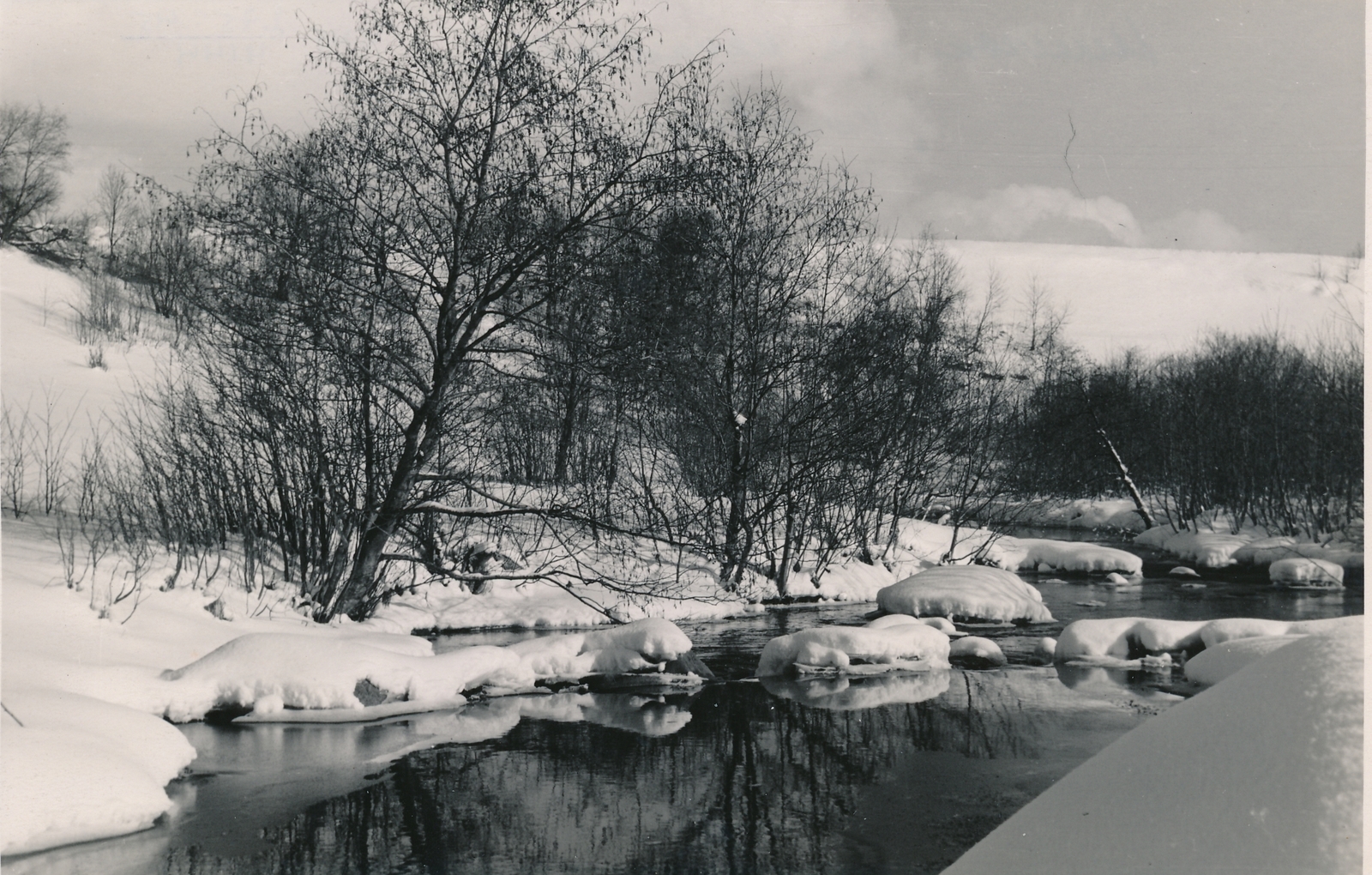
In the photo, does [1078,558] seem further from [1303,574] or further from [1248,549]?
[1248,549]

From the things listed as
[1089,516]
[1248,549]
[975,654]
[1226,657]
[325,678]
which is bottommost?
[975,654]

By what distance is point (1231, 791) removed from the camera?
3.77 meters

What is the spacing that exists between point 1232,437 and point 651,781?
1046 inches

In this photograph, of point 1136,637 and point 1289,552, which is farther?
point 1289,552

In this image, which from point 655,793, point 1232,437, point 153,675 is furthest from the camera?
point 1232,437

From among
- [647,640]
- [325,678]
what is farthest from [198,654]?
[647,640]

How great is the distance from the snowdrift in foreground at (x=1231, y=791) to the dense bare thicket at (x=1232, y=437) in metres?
21.2

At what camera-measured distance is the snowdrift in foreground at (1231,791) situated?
11.4 feet

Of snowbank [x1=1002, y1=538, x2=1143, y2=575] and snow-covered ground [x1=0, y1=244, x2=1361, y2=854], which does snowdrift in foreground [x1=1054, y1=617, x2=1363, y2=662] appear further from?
snowbank [x1=1002, y1=538, x2=1143, y2=575]

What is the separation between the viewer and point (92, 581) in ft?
33.8

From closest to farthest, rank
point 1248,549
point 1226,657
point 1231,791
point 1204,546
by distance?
point 1231,791, point 1226,657, point 1248,549, point 1204,546

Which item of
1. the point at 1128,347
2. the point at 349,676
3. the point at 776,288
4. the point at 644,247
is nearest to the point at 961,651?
the point at 644,247

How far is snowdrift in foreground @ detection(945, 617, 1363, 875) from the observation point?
3.49 m

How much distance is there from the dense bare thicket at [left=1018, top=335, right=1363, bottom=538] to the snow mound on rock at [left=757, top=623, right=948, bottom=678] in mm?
14407
